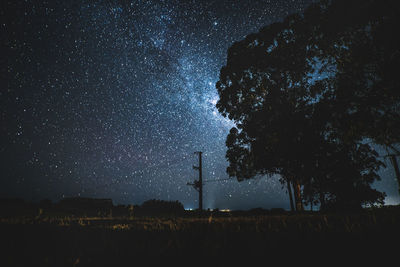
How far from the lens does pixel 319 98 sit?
12.4m

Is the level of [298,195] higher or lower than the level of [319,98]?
lower

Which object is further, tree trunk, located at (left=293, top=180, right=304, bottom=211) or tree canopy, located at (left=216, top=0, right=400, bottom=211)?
tree trunk, located at (left=293, top=180, right=304, bottom=211)

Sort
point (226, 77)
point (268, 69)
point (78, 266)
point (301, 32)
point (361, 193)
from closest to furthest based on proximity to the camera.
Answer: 1. point (78, 266)
2. point (301, 32)
3. point (268, 69)
4. point (226, 77)
5. point (361, 193)

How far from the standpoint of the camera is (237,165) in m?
17.4

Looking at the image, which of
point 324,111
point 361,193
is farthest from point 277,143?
point 361,193

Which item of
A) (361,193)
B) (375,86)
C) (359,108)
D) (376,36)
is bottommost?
(361,193)

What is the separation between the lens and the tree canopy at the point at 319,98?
31.4ft

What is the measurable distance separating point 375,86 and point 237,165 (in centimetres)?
1035

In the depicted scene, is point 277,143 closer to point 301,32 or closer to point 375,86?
point 375,86

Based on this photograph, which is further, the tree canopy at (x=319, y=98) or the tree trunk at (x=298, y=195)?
the tree trunk at (x=298, y=195)

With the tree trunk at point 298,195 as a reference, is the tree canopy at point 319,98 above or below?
above

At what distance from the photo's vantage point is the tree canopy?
9562 millimetres

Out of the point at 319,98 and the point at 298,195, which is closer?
the point at 319,98

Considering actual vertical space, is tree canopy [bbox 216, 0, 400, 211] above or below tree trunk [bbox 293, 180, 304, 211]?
above
